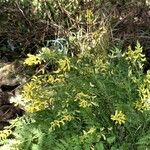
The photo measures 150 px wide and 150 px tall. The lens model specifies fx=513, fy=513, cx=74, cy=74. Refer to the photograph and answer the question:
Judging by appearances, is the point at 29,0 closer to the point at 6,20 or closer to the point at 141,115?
the point at 6,20

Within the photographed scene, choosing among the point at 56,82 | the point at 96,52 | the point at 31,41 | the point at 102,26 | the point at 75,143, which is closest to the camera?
the point at 75,143

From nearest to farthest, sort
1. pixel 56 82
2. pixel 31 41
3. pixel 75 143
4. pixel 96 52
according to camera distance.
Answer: pixel 75 143 → pixel 56 82 → pixel 96 52 → pixel 31 41

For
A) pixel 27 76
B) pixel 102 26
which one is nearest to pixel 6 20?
pixel 27 76

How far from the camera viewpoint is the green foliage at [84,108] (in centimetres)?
326

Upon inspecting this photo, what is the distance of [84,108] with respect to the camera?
3.33 meters

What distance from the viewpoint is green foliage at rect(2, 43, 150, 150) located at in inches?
128

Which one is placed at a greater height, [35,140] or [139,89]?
[139,89]

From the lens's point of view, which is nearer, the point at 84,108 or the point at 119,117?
the point at 119,117

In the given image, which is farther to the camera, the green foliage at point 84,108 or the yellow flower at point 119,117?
the green foliage at point 84,108

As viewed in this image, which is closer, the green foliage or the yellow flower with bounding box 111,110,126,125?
the yellow flower with bounding box 111,110,126,125

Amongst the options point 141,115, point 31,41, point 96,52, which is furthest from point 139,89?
point 31,41

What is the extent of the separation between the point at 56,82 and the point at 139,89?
22.1 inches

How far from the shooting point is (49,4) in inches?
206

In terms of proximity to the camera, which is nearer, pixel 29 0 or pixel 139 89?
pixel 139 89
